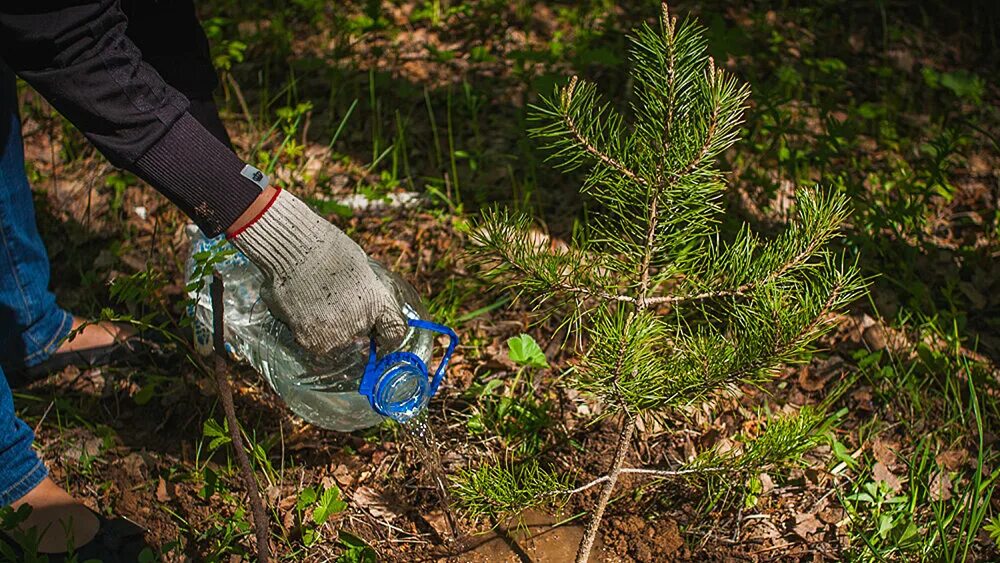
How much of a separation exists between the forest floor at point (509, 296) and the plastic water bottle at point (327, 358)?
0.12m

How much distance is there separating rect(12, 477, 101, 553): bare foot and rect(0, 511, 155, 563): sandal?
2cm

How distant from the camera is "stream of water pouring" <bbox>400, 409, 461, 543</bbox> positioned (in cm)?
228


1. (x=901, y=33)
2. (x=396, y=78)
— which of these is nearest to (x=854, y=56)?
(x=901, y=33)

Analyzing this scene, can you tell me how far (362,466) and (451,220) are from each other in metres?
1.07

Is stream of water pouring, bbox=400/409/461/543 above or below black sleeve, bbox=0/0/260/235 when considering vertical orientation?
below

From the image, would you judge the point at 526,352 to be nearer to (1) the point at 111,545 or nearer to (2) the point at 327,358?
(2) the point at 327,358

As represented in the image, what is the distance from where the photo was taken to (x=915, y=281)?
2.90 meters

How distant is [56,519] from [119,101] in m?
1.22

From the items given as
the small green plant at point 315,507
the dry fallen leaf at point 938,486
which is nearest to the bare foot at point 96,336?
the small green plant at point 315,507

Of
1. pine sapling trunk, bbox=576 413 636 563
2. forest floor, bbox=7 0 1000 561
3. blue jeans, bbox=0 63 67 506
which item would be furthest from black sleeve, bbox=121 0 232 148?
pine sapling trunk, bbox=576 413 636 563

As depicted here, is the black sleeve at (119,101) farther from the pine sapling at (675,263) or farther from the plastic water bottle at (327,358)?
the pine sapling at (675,263)

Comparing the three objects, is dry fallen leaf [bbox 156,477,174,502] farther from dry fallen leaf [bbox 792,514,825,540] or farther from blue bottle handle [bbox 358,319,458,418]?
dry fallen leaf [bbox 792,514,825,540]

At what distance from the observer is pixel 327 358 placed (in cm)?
230

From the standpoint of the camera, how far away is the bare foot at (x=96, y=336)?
2.91 metres
